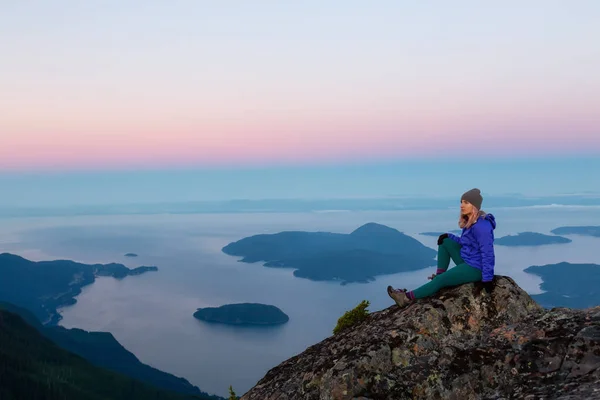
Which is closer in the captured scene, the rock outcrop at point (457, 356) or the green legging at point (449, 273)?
the rock outcrop at point (457, 356)

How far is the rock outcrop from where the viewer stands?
31.1 feet

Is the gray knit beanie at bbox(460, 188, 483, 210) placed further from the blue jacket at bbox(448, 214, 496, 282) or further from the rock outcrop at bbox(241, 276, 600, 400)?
the rock outcrop at bbox(241, 276, 600, 400)

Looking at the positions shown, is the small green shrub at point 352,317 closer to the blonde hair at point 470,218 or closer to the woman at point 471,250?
the woman at point 471,250

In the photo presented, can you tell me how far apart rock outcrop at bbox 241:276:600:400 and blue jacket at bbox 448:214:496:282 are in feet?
2.98

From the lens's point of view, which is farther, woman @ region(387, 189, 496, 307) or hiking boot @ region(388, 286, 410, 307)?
hiking boot @ region(388, 286, 410, 307)

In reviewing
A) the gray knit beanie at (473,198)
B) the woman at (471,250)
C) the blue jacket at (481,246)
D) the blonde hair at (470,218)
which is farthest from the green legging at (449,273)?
the gray knit beanie at (473,198)

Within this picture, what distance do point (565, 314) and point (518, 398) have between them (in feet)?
11.1

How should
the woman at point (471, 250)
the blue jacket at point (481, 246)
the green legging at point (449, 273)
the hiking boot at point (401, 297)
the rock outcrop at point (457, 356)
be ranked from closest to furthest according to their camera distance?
1. the rock outcrop at point (457, 356)
2. the blue jacket at point (481, 246)
3. the woman at point (471, 250)
4. the green legging at point (449, 273)
5. the hiking boot at point (401, 297)

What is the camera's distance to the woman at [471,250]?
13130 millimetres

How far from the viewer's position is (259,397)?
1380 cm

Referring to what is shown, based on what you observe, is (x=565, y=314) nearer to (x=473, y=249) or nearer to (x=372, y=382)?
(x=473, y=249)

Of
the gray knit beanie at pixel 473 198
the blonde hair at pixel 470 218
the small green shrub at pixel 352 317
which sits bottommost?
the small green shrub at pixel 352 317

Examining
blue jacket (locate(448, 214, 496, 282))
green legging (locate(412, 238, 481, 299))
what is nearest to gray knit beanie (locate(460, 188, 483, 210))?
blue jacket (locate(448, 214, 496, 282))

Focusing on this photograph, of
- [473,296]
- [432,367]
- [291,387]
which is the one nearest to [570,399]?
[432,367]
